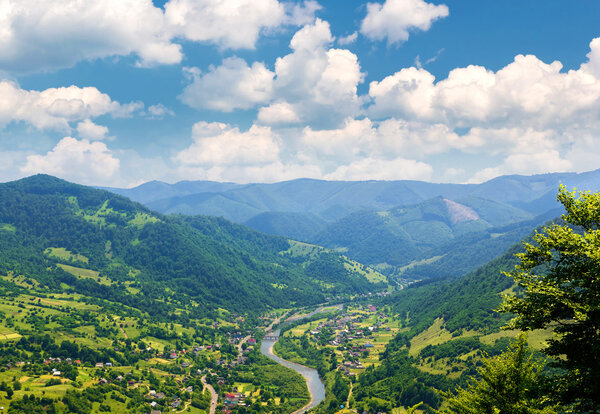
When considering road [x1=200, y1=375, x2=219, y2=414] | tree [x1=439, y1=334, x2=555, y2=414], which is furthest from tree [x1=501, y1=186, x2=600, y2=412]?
road [x1=200, y1=375, x2=219, y2=414]

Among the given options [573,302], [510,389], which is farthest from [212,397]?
[573,302]

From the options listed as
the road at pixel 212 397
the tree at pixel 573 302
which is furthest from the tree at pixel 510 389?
the road at pixel 212 397

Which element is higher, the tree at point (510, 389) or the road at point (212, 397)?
the tree at point (510, 389)

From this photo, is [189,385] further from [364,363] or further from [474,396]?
[474,396]

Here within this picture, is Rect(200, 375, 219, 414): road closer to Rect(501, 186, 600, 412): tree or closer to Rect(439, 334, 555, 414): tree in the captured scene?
Rect(439, 334, 555, 414): tree

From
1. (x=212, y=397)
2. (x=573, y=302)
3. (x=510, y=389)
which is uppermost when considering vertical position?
(x=573, y=302)

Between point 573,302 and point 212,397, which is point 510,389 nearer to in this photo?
point 573,302

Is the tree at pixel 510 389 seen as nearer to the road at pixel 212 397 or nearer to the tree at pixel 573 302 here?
the tree at pixel 573 302
